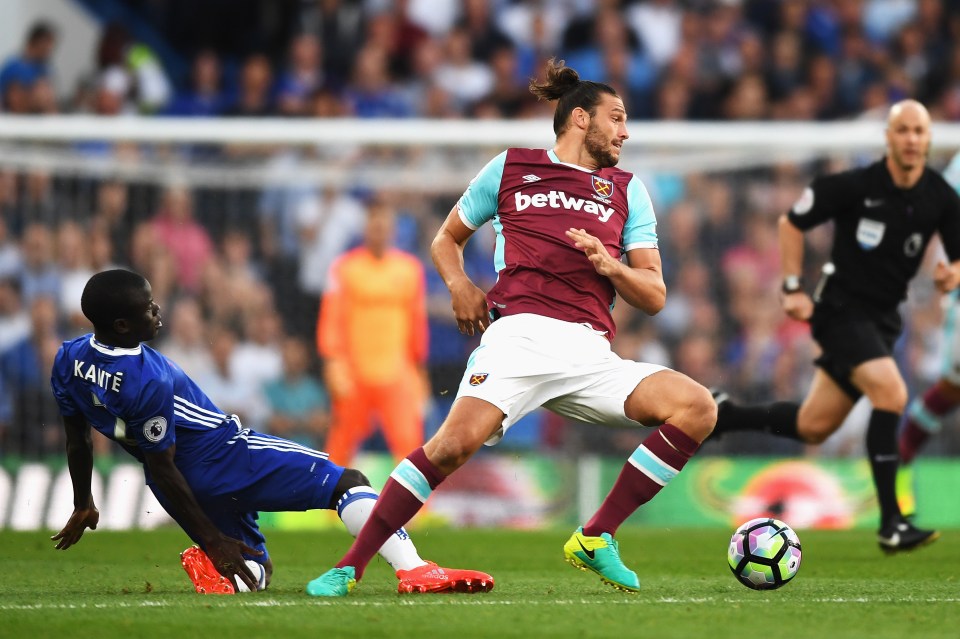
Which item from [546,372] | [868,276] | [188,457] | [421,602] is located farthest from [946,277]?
[188,457]

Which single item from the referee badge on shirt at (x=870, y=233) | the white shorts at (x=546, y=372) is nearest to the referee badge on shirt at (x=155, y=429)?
the white shorts at (x=546, y=372)

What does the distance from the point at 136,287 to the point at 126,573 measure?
A: 1.95 metres

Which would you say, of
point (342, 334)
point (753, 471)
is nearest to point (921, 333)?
point (753, 471)

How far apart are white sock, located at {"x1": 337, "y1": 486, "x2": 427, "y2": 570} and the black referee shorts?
330 centimetres

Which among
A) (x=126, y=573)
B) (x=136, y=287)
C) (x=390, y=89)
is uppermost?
(x=390, y=89)

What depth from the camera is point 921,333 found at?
12906 mm

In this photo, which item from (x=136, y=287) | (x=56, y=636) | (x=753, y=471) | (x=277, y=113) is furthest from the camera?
(x=277, y=113)

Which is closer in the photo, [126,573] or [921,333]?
[126,573]

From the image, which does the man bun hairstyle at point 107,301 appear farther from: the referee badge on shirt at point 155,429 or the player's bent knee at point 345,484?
the player's bent knee at point 345,484

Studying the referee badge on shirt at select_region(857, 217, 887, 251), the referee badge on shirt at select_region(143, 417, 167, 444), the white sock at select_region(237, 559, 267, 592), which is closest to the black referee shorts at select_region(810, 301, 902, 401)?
the referee badge on shirt at select_region(857, 217, 887, 251)

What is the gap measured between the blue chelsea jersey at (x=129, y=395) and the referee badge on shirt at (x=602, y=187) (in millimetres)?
1879

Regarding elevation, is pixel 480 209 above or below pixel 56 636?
above

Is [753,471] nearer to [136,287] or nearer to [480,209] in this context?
[480,209]

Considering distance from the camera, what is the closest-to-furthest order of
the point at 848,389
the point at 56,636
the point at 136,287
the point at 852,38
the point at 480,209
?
1. the point at 56,636
2. the point at 136,287
3. the point at 480,209
4. the point at 848,389
5. the point at 852,38
